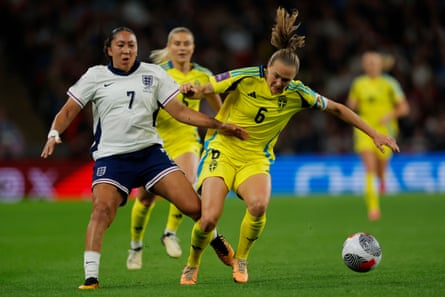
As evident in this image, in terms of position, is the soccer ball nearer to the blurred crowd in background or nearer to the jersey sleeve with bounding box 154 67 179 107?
the jersey sleeve with bounding box 154 67 179 107

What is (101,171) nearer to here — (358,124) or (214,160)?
(214,160)

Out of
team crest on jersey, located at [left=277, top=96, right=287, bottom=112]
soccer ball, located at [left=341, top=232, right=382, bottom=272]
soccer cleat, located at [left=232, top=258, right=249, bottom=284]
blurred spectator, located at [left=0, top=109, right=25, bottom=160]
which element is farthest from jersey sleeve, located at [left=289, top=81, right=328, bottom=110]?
blurred spectator, located at [left=0, top=109, right=25, bottom=160]

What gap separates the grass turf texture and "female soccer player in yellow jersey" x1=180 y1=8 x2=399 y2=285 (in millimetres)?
484

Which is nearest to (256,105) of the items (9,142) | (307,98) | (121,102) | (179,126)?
(307,98)

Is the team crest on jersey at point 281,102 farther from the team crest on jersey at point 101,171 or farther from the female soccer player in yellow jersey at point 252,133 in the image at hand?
the team crest on jersey at point 101,171

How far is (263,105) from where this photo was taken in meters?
8.81

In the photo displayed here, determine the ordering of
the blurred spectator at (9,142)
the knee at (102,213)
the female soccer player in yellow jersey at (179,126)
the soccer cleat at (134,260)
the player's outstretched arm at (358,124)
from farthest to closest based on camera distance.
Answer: the blurred spectator at (9,142) → the female soccer player in yellow jersey at (179,126) → the soccer cleat at (134,260) → the player's outstretched arm at (358,124) → the knee at (102,213)

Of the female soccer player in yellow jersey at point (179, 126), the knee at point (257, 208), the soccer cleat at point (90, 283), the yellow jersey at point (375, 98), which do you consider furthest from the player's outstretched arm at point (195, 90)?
the yellow jersey at point (375, 98)

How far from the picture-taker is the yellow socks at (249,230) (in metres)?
8.67

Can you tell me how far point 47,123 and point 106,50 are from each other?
15916 millimetres

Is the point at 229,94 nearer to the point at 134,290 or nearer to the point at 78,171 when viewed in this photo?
the point at 134,290

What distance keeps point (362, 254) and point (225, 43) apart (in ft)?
55.9

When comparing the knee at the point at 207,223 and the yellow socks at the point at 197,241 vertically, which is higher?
the knee at the point at 207,223

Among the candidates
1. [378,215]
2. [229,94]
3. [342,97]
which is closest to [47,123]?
[342,97]
